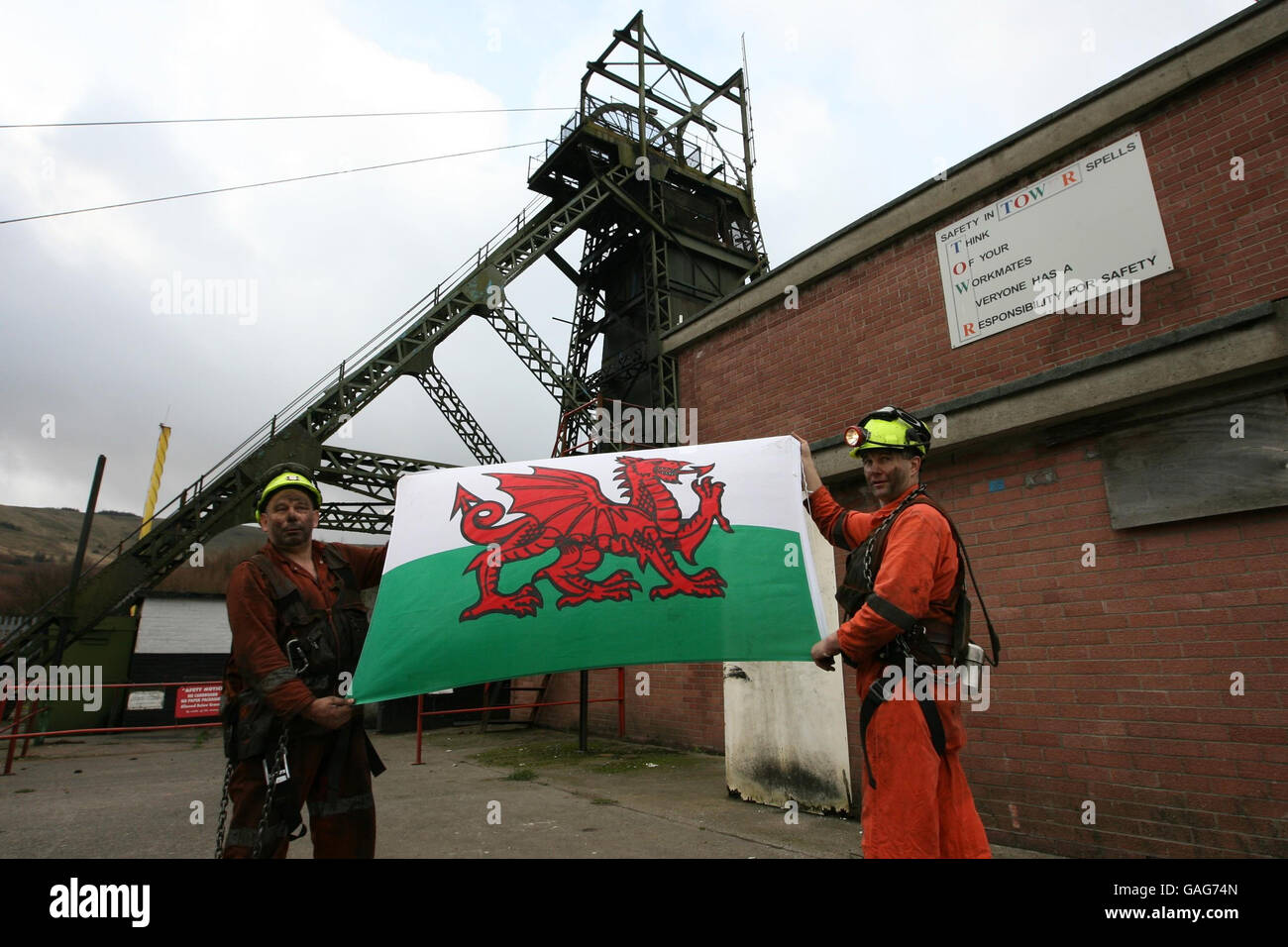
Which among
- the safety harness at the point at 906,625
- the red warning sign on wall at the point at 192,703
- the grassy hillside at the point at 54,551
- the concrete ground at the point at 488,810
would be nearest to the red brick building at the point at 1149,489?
the concrete ground at the point at 488,810

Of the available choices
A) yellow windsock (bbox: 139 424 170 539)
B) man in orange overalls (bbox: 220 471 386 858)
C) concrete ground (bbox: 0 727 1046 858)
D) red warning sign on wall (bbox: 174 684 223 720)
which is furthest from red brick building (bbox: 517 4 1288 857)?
yellow windsock (bbox: 139 424 170 539)

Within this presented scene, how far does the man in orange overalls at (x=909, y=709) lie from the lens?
228cm

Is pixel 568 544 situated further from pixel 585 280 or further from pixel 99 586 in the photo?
pixel 585 280

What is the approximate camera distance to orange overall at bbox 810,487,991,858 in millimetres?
2271

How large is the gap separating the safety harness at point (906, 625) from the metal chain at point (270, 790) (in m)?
2.20

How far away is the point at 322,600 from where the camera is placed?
2955 mm

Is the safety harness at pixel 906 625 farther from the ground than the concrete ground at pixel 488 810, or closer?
farther from the ground

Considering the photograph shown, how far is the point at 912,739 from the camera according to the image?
2328 mm

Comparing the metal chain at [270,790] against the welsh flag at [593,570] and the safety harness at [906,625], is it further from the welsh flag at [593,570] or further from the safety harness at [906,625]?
the safety harness at [906,625]

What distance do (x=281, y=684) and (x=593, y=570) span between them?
136cm

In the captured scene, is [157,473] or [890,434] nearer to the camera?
[890,434]

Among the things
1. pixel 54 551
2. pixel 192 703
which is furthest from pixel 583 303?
pixel 54 551

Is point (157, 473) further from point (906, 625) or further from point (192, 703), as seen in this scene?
point (906, 625)

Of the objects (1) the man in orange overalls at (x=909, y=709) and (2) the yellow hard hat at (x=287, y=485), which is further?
(2) the yellow hard hat at (x=287, y=485)
